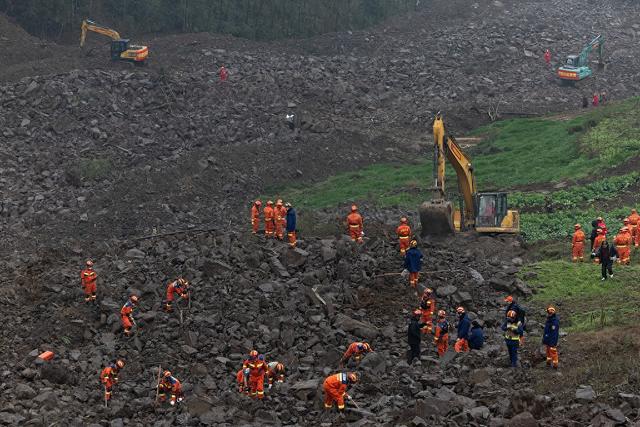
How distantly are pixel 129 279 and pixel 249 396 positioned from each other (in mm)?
7406

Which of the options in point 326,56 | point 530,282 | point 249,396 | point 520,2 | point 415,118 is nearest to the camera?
point 249,396

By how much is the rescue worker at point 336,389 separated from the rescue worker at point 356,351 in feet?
6.98

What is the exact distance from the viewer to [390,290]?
2805cm

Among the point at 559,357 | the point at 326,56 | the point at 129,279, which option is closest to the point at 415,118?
the point at 326,56

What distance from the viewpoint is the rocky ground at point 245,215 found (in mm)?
21812

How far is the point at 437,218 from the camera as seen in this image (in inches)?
1259

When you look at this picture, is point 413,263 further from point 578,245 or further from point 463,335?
point 578,245

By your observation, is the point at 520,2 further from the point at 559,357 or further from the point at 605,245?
the point at 559,357

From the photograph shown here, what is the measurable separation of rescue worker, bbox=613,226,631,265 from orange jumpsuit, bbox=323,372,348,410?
11.7 meters

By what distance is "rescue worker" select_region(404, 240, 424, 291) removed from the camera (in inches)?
1084

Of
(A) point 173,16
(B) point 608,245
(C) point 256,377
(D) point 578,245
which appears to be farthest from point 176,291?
(A) point 173,16

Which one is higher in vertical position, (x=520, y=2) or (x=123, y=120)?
(x=520, y=2)

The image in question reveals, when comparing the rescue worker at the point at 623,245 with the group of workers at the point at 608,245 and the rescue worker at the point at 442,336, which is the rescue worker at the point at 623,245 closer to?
the group of workers at the point at 608,245

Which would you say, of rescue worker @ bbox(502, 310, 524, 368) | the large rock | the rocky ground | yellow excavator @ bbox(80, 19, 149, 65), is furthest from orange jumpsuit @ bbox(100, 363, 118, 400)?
yellow excavator @ bbox(80, 19, 149, 65)
